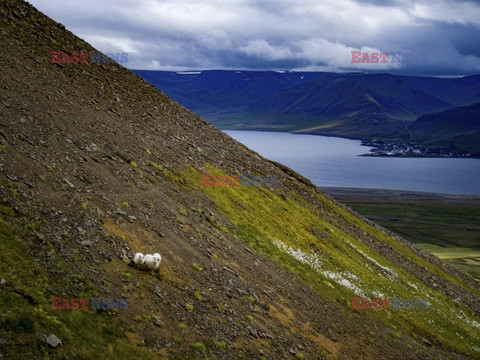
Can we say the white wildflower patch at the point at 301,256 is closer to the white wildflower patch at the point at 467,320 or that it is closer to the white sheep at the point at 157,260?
the white sheep at the point at 157,260

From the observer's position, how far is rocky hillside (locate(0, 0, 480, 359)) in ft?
66.7

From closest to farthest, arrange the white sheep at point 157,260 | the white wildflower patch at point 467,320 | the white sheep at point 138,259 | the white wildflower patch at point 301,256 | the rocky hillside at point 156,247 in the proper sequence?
the rocky hillside at point 156,247, the white sheep at point 138,259, the white sheep at point 157,260, the white wildflower patch at point 301,256, the white wildflower patch at point 467,320

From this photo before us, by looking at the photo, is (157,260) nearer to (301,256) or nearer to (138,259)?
(138,259)

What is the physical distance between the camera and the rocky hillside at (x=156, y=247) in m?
20.3

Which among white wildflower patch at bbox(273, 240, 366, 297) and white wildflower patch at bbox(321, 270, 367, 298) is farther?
white wildflower patch at bbox(273, 240, 366, 297)

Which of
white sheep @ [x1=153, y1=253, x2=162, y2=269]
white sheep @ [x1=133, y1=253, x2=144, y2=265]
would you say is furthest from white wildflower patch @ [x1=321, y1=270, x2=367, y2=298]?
white sheep @ [x1=133, y1=253, x2=144, y2=265]

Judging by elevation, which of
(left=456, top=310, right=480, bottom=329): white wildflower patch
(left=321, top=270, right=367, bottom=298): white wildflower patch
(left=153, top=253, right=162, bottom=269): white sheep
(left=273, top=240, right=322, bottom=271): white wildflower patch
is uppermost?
(left=153, top=253, right=162, bottom=269): white sheep

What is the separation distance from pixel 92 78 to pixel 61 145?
21.1 metres

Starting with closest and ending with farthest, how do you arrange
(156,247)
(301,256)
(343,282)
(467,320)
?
1. (156,247)
2. (343,282)
3. (301,256)
4. (467,320)

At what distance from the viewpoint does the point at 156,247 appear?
27.5m

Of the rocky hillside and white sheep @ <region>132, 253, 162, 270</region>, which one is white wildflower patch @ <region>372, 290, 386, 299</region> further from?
white sheep @ <region>132, 253, 162, 270</region>

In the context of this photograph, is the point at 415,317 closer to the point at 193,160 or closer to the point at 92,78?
the point at 193,160

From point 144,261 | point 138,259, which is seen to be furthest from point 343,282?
point 138,259

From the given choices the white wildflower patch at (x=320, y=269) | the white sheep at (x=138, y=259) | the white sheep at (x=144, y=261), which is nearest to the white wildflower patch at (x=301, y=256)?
the white wildflower patch at (x=320, y=269)
